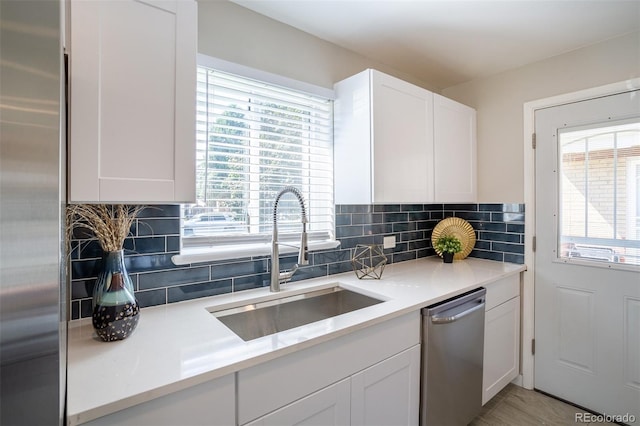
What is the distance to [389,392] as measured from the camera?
51.0 inches

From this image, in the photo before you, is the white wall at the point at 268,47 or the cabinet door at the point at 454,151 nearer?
the white wall at the point at 268,47

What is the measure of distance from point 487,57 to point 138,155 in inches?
92.8

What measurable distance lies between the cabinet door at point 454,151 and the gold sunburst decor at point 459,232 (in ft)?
0.74

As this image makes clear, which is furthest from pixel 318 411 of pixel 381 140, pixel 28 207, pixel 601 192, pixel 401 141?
pixel 601 192

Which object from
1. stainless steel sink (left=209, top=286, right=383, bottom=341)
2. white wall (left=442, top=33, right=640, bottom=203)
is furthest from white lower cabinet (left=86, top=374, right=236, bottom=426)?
white wall (left=442, top=33, right=640, bottom=203)

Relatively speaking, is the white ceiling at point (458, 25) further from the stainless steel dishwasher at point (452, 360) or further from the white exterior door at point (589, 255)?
the stainless steel dishwasher at point (452, 360)

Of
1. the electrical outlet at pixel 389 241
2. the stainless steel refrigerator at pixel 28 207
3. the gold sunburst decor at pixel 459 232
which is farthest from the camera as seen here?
the gold sunburst decor at pixel 459 232

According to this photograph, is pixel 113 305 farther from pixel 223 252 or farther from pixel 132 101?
pixel 132 101

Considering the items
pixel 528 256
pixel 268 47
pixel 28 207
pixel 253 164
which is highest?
pixel 268 47

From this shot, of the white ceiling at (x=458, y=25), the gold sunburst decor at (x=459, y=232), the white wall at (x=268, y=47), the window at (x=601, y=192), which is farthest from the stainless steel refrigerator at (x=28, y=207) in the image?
the window at (x=601, y=192)

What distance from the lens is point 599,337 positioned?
6.34ft

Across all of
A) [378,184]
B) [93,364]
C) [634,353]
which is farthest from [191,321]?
[634,353]

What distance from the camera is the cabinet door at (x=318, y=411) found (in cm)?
96

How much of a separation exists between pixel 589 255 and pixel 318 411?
2.10 m
